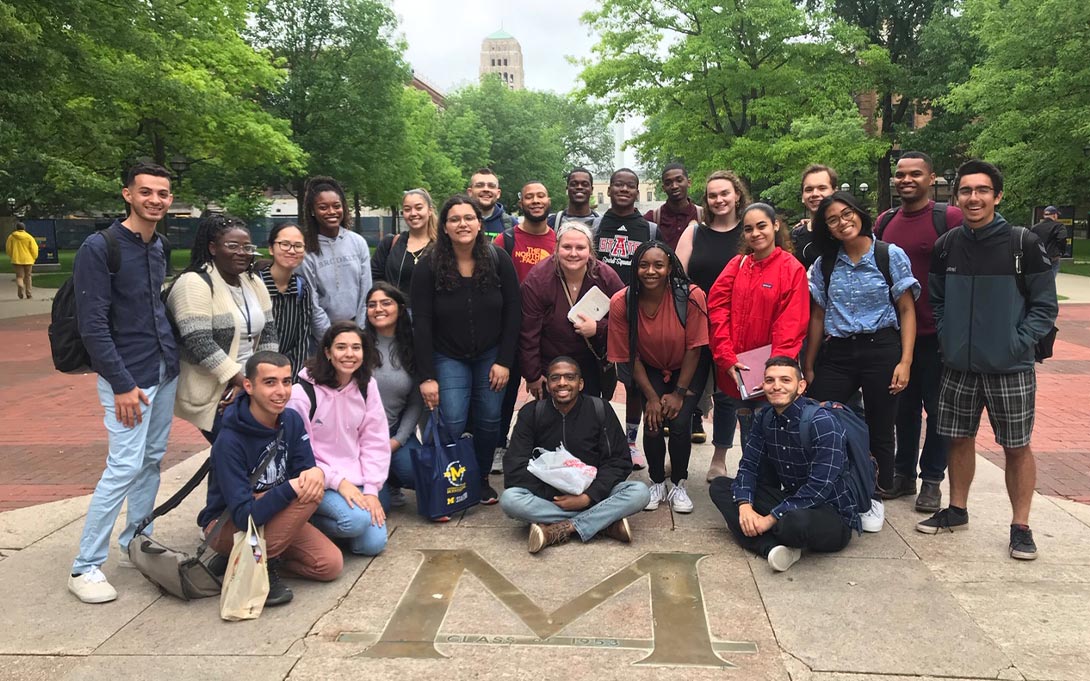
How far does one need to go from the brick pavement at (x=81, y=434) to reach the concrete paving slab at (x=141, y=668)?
237cm

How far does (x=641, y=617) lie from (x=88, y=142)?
1540 cm

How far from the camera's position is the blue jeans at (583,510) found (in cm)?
421

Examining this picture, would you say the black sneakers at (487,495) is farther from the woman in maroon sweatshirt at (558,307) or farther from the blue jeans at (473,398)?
the woman in maroon sweatshirt at (558,307)

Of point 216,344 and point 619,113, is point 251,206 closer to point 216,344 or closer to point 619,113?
point 619,113

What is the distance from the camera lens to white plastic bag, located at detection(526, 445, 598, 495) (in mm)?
4238

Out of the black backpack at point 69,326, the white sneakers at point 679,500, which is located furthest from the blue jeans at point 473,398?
the black backpack at point 69,326

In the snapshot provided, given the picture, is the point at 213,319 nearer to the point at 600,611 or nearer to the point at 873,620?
the point at 600,611

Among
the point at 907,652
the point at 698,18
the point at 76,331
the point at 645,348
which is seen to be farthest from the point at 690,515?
the point at 698,18

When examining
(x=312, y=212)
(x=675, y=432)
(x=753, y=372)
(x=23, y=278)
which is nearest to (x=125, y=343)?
(x=312, y=212)

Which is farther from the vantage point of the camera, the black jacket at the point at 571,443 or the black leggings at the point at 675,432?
the black leggings at the point at 675,432

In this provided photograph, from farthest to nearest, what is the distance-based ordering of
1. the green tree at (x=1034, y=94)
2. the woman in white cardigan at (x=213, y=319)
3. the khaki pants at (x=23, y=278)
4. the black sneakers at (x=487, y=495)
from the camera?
the green tree at (x=1034, y=94), the khaki pants at (x=23, y=278), the black sneakers at (x=487, y=495), the woman in white cardigan at (x=213, y=319)

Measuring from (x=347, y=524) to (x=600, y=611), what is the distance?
1387mm

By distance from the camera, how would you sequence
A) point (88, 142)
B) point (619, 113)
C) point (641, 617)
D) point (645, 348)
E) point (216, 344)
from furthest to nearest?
point (619, 113), point (88, 142), point (645, 348), point (216, 344), point (641, 617)

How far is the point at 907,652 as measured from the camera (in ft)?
9.98
